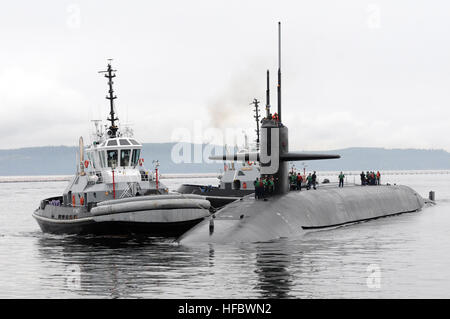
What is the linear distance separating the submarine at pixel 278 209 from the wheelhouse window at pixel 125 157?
316 inches

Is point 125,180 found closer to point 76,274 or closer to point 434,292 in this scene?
point 76,274

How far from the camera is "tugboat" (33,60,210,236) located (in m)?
31.9

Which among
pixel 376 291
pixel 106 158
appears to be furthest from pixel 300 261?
pixel 106 158

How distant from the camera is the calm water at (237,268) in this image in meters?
18.4

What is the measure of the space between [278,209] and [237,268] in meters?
9.19

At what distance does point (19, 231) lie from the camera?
43.2 meters

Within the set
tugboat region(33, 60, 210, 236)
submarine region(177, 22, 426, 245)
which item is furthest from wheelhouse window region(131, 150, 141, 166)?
submarine region(177, 22, 426, 245)

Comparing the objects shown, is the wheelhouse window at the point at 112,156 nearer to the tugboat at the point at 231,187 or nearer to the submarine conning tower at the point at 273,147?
the submarine conning tower at the point at 273,147

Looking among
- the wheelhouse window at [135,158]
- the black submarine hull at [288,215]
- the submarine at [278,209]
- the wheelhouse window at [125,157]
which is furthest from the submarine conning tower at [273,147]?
the wheelhouse window at [125,157]

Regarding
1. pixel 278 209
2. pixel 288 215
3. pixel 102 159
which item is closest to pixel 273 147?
pixel 278 209

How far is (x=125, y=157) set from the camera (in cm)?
3831

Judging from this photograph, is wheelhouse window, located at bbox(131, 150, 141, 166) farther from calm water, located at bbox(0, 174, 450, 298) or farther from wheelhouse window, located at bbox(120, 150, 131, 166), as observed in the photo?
calm water, located at bbox(0, 174, 450, 298)
